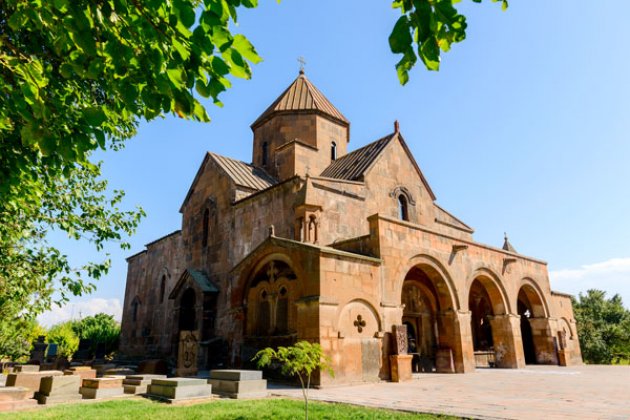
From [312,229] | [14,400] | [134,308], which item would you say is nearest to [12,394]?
[14,400]

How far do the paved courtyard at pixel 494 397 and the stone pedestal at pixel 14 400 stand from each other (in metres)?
4.81

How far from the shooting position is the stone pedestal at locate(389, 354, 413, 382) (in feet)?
34.5

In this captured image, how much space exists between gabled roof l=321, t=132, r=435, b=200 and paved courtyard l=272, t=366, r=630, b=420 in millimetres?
8205

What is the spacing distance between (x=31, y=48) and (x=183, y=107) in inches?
138

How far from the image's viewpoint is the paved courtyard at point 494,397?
586 centimetres

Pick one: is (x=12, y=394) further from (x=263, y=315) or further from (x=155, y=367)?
(x=263, y=315)

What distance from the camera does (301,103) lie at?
2048 centimetres

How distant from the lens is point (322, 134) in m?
19.8

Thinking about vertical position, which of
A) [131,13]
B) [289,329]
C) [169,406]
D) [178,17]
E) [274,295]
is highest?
[131,13]

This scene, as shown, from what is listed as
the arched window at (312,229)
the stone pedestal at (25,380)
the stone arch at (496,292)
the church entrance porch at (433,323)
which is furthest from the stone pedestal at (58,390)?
the stone arch at (496,292)

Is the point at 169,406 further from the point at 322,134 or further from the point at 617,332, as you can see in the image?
the point at 617,332

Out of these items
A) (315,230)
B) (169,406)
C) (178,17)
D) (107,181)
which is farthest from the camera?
(315,230)

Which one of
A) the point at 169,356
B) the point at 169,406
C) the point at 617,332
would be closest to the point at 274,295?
the point at 169,406

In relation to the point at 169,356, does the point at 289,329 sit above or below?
above
